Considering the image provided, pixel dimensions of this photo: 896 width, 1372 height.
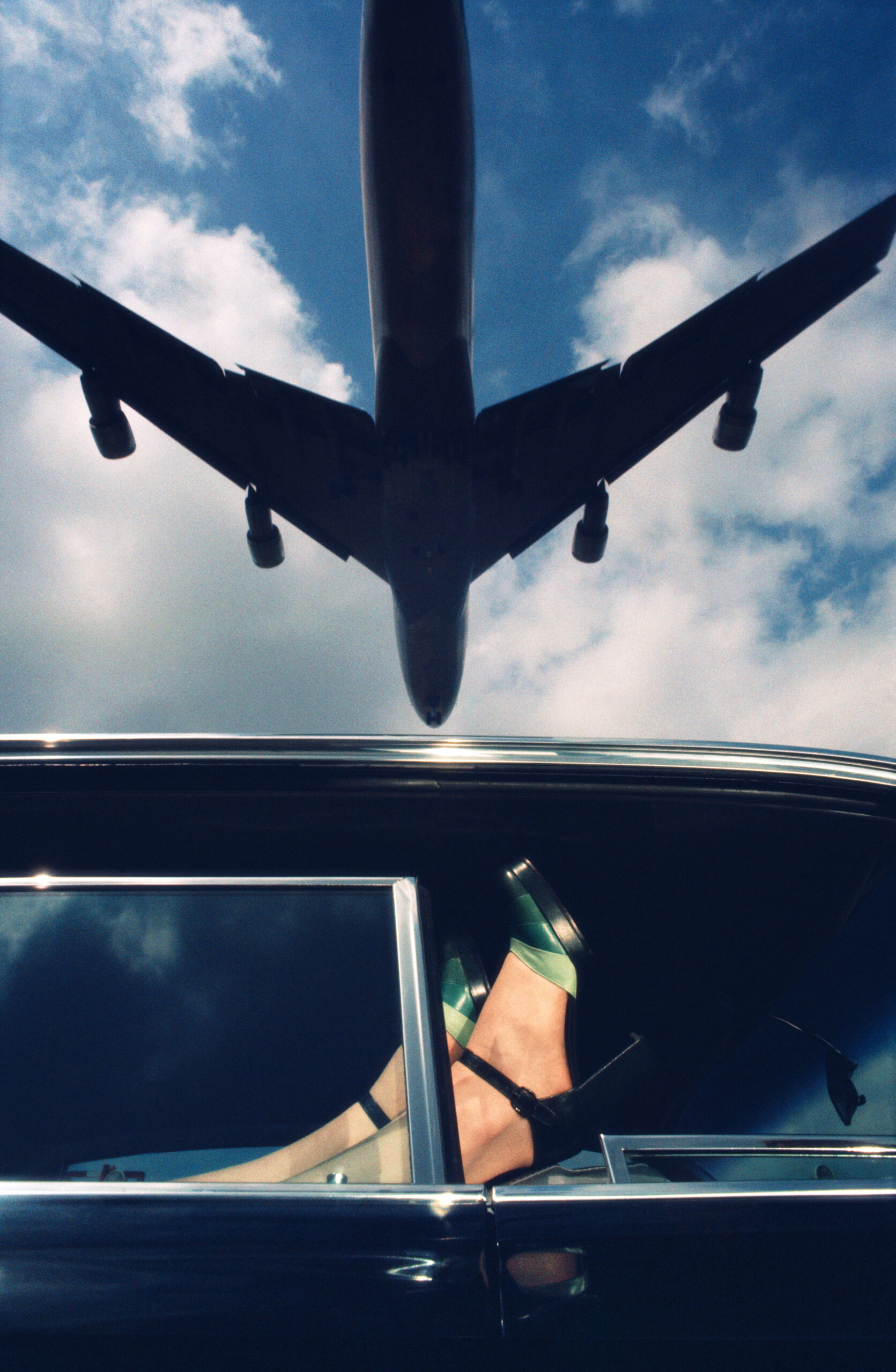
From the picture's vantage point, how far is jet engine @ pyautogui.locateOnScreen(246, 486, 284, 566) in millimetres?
9664

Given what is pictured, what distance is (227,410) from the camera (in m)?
9.33

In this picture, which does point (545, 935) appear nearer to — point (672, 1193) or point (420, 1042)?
point (420, 1042)

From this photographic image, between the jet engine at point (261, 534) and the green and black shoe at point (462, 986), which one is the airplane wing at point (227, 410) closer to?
the jet engine at point (261, 534)

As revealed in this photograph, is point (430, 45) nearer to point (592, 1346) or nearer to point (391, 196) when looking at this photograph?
point (391, 196)

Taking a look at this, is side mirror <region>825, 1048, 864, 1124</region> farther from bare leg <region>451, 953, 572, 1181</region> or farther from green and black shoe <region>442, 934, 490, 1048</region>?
green and black shoe <region>442, 934, 490, 1048</region>

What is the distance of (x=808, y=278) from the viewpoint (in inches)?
328

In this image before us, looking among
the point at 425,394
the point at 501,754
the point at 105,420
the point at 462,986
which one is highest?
the point at 425,394

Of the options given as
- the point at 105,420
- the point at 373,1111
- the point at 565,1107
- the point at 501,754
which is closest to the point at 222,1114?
the point at 373,1111

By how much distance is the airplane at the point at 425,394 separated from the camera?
6855 millimetres

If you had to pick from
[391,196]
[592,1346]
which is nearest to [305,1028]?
[592,1346]

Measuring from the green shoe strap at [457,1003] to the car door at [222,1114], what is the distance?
19.8 inches

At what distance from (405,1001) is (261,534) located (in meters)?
9.29

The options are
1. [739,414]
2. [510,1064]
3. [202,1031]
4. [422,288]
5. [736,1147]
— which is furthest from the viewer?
[739,414]

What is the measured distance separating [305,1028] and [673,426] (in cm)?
1032
